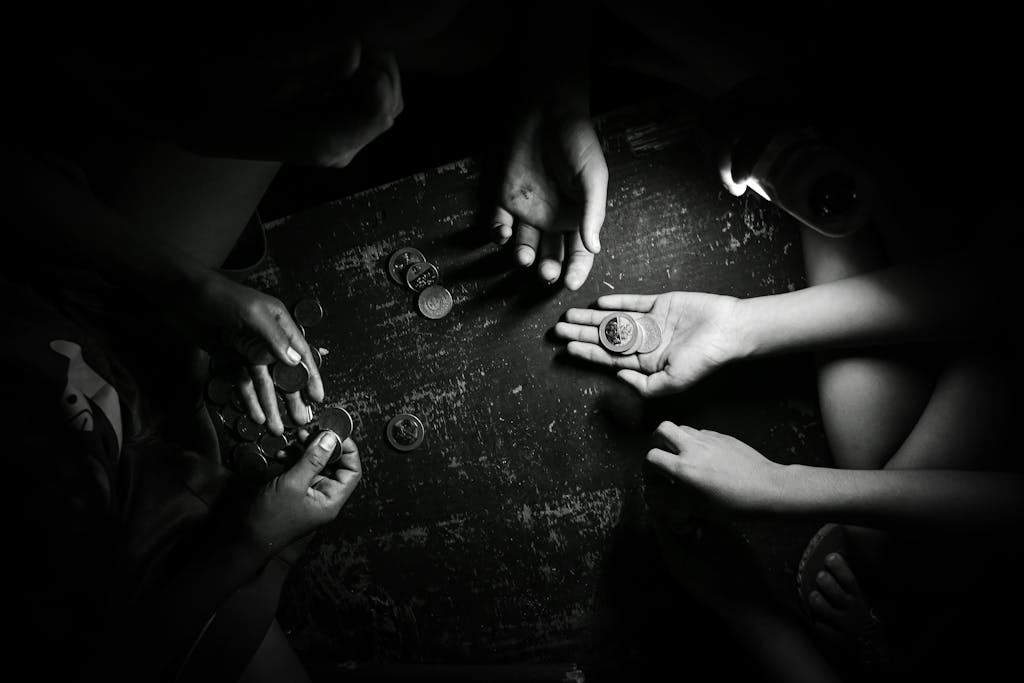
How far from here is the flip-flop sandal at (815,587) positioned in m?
1.82

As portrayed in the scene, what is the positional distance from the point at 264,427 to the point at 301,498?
0.45 m

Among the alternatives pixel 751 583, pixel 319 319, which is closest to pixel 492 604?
pixel 751 583

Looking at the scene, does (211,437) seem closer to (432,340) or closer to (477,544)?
(432,340)

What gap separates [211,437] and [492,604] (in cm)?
141

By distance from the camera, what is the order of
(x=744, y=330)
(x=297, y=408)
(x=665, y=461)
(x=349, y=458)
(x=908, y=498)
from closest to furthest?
(x=908, y=498)
(x=665, y=461)
(x=744, y=330)
(x=349, y=458)
(x=297, y=408)

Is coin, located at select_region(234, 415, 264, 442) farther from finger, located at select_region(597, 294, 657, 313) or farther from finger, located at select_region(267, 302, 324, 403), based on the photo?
finger, located at select_region(597, 294, 657, 313)

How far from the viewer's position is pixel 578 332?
1.93 m

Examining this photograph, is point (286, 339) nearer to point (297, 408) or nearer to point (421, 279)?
point (297, 408)

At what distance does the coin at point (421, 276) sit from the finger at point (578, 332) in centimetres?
58

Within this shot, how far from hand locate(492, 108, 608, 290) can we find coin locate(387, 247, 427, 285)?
41 centimetres

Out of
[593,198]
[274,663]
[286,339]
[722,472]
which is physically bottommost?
[274,663]

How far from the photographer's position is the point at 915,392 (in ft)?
5.72

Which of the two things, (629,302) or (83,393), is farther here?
(629,302)

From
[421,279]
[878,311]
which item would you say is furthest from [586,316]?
[878,311]
